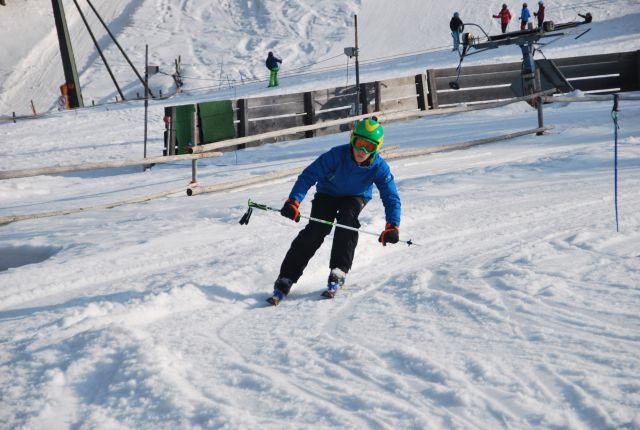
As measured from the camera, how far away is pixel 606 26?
3155 centimetres

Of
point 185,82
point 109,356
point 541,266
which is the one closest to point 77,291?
point 109,356

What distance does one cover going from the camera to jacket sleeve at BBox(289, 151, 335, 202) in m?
5.37

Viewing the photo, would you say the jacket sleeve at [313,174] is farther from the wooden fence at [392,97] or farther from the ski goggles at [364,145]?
the wooden fence at [392,97]

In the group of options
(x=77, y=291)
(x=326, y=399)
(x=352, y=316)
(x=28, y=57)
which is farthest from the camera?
(x=28, y=57)

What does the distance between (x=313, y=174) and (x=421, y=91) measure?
14.6 metres

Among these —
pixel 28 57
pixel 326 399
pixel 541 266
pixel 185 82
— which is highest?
pixel 28 57

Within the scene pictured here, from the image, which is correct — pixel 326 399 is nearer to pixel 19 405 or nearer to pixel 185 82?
pixel 19 405

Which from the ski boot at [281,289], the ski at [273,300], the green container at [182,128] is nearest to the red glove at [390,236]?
the ski boot at [281,289]

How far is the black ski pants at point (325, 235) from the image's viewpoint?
208 inches

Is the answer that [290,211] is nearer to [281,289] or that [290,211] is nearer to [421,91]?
[281,289]

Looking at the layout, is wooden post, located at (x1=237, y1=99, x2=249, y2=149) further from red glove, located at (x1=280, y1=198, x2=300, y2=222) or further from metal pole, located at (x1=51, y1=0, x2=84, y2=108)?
red glove, located at (x1=280, y1=198, x2=300, y2=222)

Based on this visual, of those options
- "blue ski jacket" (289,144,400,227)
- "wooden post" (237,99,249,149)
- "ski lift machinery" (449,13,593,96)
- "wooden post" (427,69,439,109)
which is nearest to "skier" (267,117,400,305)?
"blue ski jacket" (289,144,400,227)

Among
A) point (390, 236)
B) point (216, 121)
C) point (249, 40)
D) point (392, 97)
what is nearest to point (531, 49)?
point (392, 97)

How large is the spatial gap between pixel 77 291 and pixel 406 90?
15.1 meters
